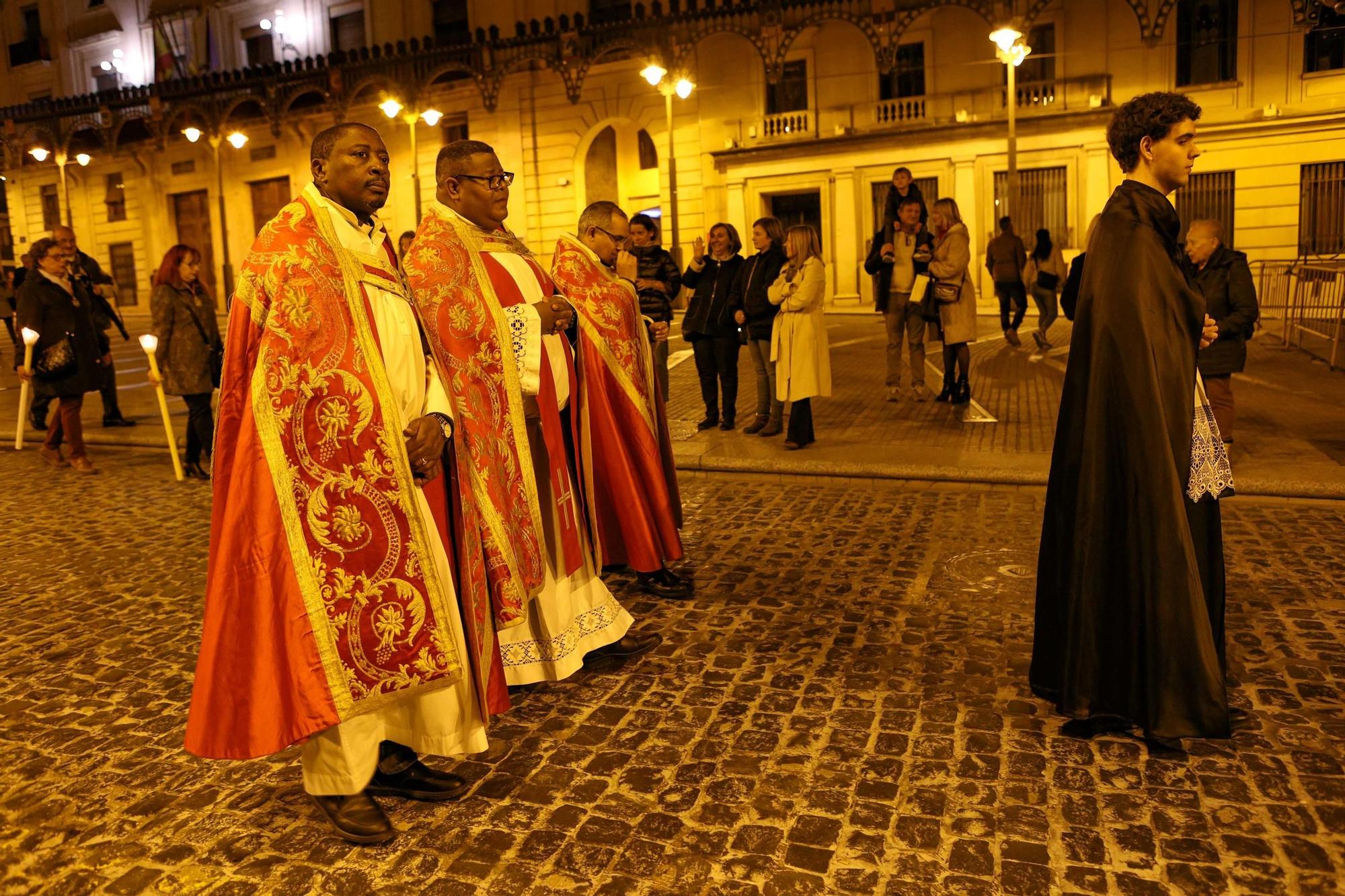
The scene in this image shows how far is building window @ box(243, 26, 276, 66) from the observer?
35656mm

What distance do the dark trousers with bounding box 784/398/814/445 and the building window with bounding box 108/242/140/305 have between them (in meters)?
36.7

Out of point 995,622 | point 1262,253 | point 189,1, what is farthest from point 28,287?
point 189,1

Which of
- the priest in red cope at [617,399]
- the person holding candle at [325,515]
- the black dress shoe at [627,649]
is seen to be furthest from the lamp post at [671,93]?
the person holding candle at [325,515]

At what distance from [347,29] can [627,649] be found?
114 feet

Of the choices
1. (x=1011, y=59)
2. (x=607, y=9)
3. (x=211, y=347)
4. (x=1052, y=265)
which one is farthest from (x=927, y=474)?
(x=607, y=9)

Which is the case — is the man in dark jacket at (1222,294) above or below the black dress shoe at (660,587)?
above

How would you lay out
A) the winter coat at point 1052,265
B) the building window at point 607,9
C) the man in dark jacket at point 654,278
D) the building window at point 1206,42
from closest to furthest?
1. the man in dark jacket at point 654,278
2. the winter coat at point 1052,265
3. the building window at point 1206,42
4. the building window at point 607,9

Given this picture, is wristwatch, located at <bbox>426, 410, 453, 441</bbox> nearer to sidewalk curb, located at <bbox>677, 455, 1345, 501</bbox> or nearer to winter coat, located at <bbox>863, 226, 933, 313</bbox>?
sidewalk curb, located at <bbox>677, 455, 1345, 501</bbox>

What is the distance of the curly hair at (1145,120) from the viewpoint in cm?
330

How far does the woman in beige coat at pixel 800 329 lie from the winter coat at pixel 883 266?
1500mm

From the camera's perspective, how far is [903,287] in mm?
9953

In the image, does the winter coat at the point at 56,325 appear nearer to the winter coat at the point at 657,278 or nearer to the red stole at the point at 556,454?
the winter coat at the point at 657,278

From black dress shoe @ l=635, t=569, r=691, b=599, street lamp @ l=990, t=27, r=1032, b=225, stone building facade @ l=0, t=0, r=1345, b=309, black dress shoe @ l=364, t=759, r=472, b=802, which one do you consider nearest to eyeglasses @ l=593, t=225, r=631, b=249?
black dress shoe @ l=635, t=569, r=691, b=599

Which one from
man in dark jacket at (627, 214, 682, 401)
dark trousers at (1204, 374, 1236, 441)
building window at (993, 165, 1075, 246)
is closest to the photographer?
dark trousers at (1204, 374, 1236, 441)
